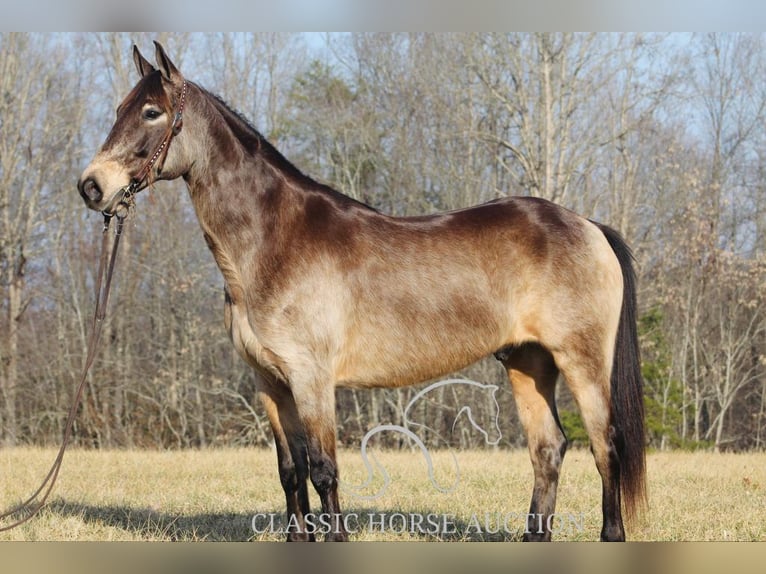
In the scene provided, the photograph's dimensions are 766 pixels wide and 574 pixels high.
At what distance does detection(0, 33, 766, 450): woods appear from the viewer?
43.1ft

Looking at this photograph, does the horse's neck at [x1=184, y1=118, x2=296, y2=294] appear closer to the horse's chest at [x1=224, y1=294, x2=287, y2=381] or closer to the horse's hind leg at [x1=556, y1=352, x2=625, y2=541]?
the horse's chest at [x1=224, y1=294, x2=287, y2=381]

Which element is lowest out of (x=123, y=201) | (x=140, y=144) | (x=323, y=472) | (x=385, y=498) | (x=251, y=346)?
(x=385, y=498)

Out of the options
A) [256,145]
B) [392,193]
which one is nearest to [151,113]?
[256,145]

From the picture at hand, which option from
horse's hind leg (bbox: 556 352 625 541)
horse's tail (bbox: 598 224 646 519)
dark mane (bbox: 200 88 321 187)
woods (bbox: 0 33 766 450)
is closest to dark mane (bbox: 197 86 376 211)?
dark mane (bbox: 200 88 321 187)

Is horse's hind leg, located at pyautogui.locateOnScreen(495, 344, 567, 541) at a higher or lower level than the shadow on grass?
higher

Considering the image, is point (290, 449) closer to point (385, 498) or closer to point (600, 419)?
point (600, 419)

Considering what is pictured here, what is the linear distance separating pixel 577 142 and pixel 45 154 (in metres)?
9.59

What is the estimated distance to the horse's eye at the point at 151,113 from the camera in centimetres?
461

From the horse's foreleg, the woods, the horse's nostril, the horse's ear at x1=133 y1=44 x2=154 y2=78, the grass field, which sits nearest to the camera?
the horse's nostril

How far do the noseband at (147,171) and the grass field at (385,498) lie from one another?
234 centimetres

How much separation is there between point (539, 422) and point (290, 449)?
1.74m

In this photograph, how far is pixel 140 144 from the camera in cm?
460

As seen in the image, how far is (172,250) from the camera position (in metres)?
15.2

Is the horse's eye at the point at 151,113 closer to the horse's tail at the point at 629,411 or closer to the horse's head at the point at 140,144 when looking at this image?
the horse's head at the point at 140,144
